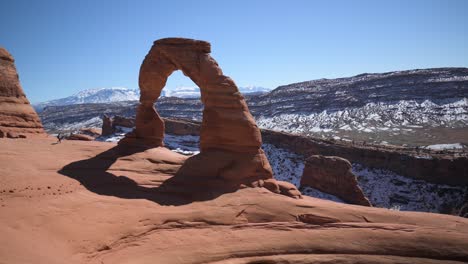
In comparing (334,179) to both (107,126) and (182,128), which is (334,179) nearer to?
(182,128)

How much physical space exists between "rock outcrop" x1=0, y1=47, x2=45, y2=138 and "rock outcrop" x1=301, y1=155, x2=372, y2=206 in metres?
23.9

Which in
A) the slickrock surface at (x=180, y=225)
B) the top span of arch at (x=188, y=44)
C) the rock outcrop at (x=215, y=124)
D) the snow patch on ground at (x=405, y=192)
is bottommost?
the snow patch on ground at (x=405, y=192)

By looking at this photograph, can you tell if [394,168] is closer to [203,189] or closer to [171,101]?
[203,189]

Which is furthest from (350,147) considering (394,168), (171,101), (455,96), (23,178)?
(171,101)

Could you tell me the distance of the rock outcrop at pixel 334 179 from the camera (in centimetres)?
2892

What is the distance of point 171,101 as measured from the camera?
475 feet

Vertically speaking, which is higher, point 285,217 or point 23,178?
point 23,178

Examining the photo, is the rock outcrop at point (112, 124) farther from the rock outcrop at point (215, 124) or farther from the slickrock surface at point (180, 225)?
the slickrock surface at point (180, 225)

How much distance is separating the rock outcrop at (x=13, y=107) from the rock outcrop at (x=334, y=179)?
78.3ft

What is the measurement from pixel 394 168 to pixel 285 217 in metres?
33.9

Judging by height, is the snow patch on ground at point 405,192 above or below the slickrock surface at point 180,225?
below

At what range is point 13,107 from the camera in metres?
21.7

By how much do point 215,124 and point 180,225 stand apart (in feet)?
21.2

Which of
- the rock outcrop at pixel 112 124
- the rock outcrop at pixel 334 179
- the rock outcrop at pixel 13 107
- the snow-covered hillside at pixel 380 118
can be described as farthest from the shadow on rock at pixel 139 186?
the snow-covered hillside at pixel 380 118
